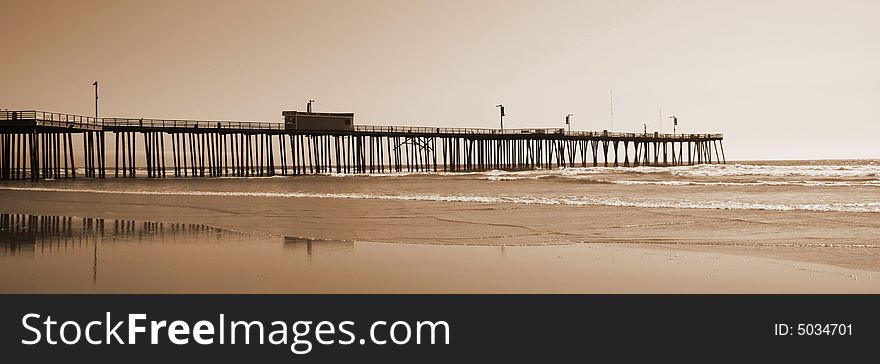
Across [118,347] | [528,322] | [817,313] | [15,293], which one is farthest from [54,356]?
[817,313]

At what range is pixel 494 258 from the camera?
909cm

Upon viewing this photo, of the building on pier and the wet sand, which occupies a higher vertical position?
the building on pier

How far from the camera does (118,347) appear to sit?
498 cm

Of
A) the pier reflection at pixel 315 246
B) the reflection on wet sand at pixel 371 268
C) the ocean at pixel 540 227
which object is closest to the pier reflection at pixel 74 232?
the reflection on wet sand at pixel 371 268

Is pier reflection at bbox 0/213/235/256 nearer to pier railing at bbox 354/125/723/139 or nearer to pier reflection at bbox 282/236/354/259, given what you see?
pier reflection at bbox 282/236/354/259

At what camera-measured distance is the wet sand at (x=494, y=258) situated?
7086 millimetres

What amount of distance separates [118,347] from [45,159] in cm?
4840

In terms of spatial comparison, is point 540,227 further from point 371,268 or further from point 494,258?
point 371,268

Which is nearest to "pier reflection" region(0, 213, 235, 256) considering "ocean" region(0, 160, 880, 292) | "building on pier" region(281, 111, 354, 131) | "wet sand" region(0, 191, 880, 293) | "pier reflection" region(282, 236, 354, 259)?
"ocean" region(0, 160, 880, 292)

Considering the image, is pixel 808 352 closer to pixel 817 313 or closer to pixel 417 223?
pixel 817 313

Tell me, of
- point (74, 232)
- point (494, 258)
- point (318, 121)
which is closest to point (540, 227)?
point (494, 258)

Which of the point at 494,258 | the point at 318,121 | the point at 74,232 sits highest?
the point at 318,121

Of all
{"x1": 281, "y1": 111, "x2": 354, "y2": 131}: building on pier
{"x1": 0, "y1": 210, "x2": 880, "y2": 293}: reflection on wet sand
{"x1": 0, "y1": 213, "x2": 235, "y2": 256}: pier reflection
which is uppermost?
{"x1": 281, "y1": 111, "x2": 354, "y2": 131}: building on pier

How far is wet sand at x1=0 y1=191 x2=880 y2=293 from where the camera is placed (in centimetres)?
709
